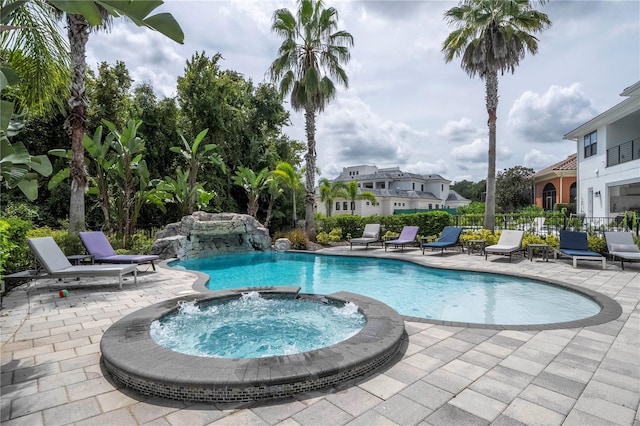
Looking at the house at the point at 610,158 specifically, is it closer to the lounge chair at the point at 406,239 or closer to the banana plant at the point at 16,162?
the lounge chair at the point at 406,239

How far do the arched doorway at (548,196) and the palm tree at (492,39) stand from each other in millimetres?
19693

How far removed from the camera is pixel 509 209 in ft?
129

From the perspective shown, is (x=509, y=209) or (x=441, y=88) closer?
(x=441, y=88)

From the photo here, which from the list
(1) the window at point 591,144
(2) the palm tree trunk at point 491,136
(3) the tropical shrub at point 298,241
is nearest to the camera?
(2) the palm tree trunk at point 491,136

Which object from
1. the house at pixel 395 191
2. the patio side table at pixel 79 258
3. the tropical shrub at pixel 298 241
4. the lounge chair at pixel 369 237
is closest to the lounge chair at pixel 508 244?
the lounge chair at pixel 369 237

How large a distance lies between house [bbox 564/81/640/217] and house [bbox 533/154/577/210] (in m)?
4.75

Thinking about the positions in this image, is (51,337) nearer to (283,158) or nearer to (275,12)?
(275,12)

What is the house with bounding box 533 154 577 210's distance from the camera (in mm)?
27038

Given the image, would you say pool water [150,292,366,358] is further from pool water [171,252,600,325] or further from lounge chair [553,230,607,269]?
lounge chair [553,230,607,269]

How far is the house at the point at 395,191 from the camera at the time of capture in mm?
42844

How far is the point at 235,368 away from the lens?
3123 mm

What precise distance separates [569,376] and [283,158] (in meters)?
23.1

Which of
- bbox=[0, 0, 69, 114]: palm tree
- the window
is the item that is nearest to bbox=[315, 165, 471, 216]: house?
the window

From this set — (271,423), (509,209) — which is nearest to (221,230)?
(271,423)
